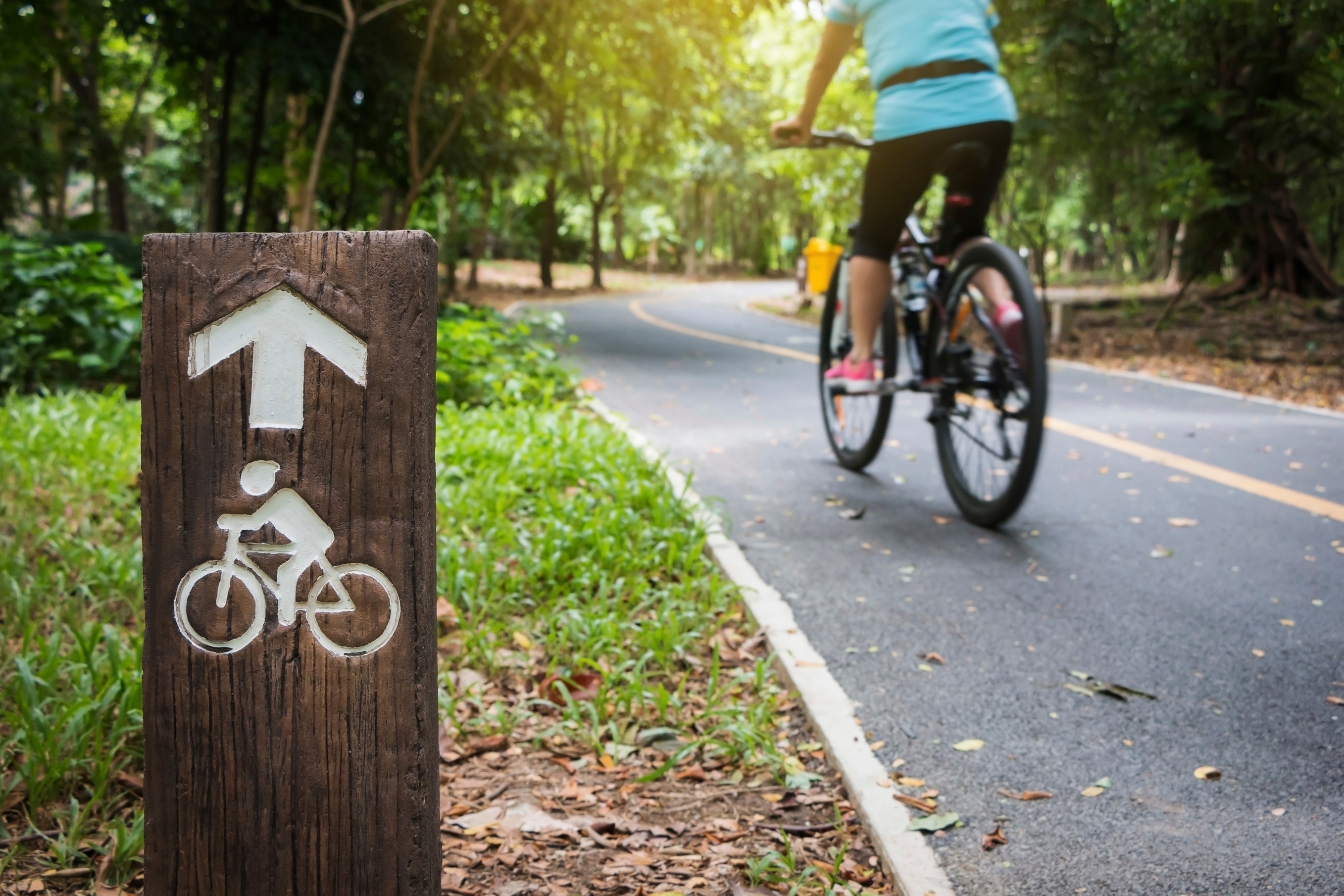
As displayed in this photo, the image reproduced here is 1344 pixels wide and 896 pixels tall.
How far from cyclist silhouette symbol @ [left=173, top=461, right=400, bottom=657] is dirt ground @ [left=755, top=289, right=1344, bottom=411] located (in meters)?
8.15

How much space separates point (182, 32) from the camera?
9.08m

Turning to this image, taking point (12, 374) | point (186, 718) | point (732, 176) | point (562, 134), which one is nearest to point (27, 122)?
point (562, 134)

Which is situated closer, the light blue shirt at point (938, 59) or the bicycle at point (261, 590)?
the bicycle at point (261, 590)

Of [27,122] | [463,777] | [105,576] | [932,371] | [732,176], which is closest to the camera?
[463,777]

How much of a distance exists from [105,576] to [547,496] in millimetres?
1663

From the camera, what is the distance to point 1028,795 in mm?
2355

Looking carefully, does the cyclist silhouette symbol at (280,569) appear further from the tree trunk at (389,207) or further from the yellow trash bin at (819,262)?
the yellow trash bin at (819,262)

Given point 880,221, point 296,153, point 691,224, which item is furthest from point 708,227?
point 880,221

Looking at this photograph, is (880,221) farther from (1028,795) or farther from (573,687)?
(1028,795)

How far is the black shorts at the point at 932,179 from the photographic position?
4160mm

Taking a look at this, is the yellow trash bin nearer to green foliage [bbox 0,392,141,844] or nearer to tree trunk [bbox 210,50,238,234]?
tree trunk [bbox 210,50,238,234]

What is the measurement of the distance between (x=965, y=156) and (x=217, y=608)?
3.46 metres

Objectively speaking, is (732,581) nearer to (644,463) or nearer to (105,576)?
(644,463)

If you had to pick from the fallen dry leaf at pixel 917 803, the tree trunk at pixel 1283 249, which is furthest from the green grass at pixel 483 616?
the tree trunk at pixel 1283 249
